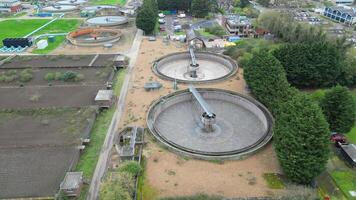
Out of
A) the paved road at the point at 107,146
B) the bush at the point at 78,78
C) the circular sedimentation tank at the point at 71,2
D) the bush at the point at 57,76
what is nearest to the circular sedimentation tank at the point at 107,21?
the circular sedimentation tank at the point at 71,2

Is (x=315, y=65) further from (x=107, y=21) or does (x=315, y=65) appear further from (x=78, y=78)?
(x=107, y=21)

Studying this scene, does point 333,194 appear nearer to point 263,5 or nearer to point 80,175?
point 80,175

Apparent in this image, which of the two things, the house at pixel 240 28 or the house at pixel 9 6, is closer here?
the house at pixel 240 28

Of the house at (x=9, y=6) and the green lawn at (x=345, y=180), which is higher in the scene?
the house at (x=9, y=6)

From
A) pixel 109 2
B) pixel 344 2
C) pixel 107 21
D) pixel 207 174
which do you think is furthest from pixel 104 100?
pixel 344 2

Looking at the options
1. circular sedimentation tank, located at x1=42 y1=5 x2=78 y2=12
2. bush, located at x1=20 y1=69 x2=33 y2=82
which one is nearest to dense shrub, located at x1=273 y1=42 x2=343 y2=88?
bush, located at x1=20 y1=69 x2=33 y2=82

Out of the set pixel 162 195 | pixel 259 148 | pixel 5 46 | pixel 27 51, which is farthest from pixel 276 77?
pixel 5 46

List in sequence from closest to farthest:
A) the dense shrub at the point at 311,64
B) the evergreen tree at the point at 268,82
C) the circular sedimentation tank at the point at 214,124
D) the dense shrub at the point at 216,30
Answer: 1. the circular sedimentation tank at the point at 214,124
2. the evergreen tree at the point at 268,82
3. the dense shrub at the point at 311,64
4. the dense shrub at the point at 216,30

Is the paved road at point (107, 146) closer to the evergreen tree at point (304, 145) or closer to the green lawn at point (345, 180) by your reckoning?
the evergreen tree at point (304, 145)
